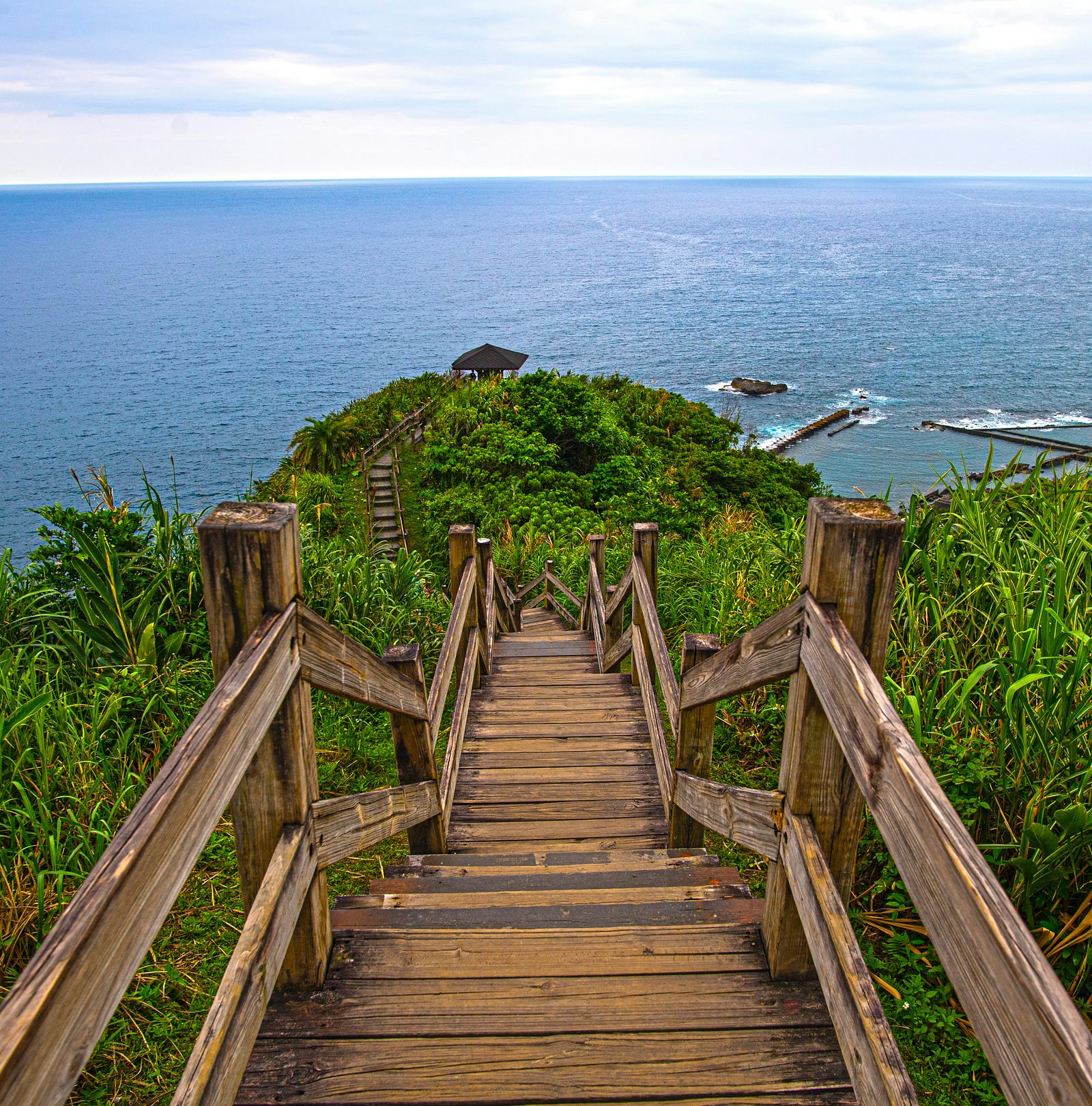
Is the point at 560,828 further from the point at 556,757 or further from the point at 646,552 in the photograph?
the point at 646,552

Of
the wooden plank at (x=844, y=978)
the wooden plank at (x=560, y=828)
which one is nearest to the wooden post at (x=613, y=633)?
the wooden plank at (x=560, y=828)

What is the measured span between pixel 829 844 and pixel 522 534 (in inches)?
591

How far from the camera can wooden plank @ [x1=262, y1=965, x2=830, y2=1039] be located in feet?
6.77

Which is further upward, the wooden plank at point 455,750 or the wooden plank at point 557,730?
the wooden plank at point 455,750

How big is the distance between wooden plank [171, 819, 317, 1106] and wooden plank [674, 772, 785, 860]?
1.23 meters

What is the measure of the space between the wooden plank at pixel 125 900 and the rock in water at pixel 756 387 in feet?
169

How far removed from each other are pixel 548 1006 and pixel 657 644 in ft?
7.63

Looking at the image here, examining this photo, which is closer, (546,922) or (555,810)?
(546,922)

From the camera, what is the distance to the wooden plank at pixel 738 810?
7.40 ft

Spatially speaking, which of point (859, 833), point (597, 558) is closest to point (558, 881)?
point (859, 833)

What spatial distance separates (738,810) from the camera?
250 centimetres

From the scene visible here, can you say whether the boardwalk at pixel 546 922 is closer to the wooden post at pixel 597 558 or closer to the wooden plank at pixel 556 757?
the wooden plank at pixel 556 757

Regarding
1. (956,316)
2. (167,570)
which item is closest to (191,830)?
(167,570)

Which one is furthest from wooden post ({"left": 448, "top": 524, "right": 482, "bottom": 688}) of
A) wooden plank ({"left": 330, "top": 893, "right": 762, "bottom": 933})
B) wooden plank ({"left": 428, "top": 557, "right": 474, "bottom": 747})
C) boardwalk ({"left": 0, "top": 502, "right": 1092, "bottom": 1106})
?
wooden plank ({"left": 330, "top": 893, "right": 762, "bottom": 933})
